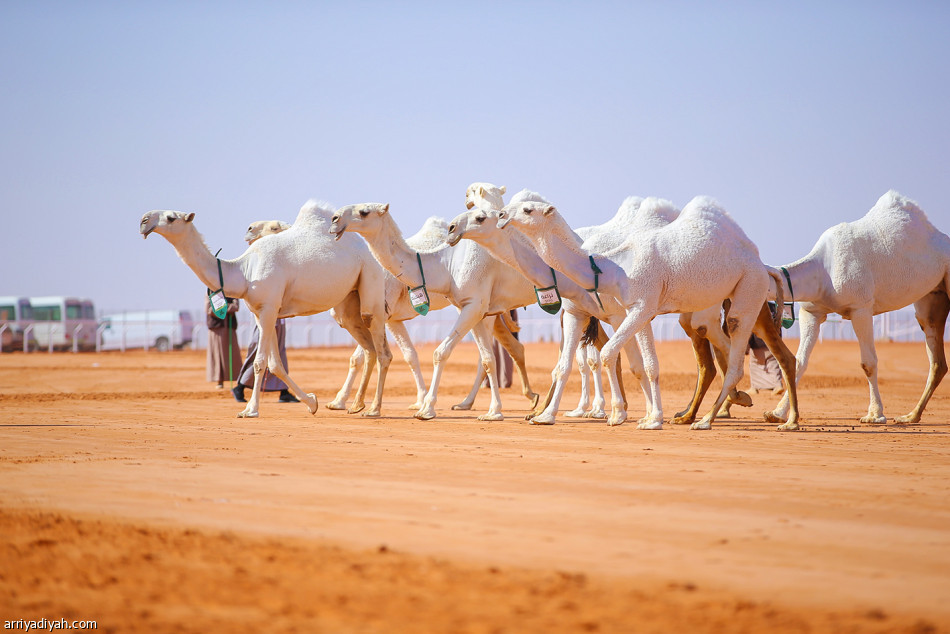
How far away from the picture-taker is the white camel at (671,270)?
38.8 feet

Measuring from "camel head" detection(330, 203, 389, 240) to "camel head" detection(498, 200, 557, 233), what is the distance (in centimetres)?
194

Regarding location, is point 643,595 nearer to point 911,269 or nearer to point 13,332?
point 911,269

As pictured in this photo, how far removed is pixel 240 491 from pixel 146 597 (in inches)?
104

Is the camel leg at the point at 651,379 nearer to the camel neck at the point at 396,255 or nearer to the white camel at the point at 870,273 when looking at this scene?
the white camel at the point at 870,273

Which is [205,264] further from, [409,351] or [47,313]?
[47,313]

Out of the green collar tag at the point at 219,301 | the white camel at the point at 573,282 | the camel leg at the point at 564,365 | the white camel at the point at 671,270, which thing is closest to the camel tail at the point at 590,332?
the white camel at the point at 573,282

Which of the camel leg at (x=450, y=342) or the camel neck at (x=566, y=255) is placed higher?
the camel neck at (x=566, y=255)

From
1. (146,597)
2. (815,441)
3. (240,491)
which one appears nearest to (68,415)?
(240,491)

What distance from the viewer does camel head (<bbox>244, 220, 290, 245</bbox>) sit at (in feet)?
54.5

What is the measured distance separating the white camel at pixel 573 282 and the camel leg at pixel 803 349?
1.70 feet

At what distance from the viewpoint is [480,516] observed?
233 inches

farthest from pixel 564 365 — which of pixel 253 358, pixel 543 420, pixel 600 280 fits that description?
pixel 253 358

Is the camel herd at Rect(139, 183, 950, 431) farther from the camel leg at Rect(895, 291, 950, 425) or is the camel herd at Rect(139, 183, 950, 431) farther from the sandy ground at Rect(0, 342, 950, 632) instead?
the sandy ground at Rect(0, 342, 950, 632)

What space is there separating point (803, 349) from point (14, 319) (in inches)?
1898
